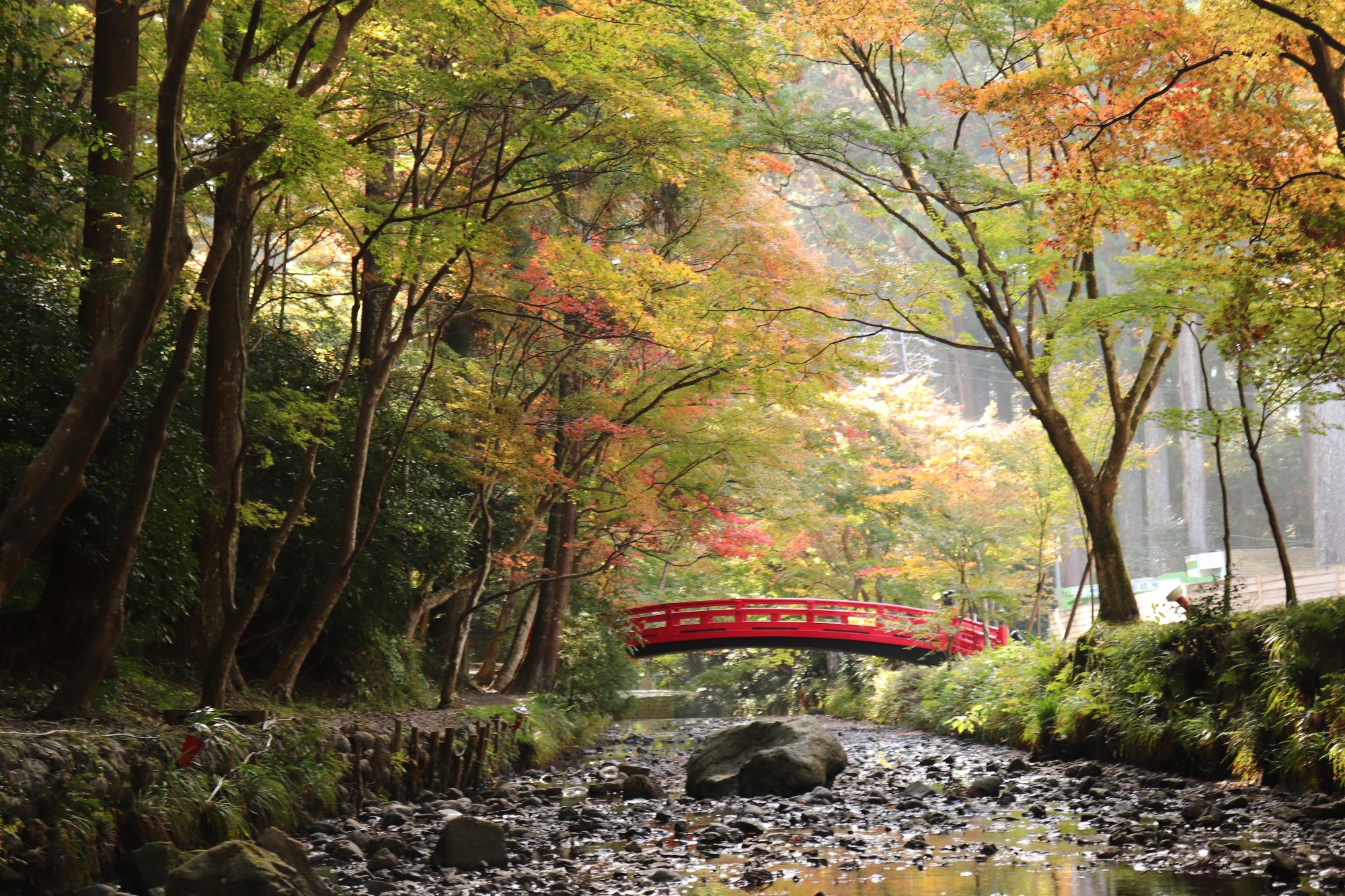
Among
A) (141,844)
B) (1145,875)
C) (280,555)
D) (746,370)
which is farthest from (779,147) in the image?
(141,844)

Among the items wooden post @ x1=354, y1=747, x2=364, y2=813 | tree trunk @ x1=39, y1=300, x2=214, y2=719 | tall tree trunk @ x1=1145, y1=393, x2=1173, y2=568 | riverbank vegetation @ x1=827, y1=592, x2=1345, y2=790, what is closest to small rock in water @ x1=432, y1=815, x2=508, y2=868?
wooden post @ x1=354, y1=747, x2=364, y2=813

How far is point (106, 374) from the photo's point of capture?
5.46 meters

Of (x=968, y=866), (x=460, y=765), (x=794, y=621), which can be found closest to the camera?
(x=968, y=866)

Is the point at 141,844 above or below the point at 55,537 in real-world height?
below

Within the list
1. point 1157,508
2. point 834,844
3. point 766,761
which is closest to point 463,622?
point 766,761

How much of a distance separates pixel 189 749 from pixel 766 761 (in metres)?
4.90

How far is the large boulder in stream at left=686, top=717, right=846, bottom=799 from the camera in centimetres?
909

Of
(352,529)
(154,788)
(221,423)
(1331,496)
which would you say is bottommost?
(154,788)

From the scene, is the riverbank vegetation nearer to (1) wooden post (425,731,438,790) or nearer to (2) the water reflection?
(2) the water reflection

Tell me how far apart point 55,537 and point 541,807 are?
4077mm

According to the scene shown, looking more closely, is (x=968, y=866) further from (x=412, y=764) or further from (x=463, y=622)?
(x=463, y=622)

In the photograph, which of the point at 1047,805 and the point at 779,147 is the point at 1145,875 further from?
the point at 779,147

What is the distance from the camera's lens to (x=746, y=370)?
12.1m

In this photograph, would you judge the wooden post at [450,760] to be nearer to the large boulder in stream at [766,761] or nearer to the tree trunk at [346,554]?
the tree trunk at [346,554]
